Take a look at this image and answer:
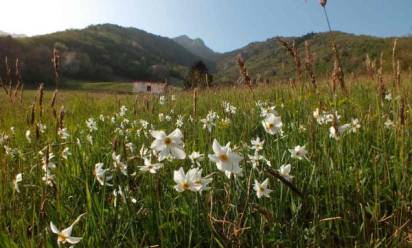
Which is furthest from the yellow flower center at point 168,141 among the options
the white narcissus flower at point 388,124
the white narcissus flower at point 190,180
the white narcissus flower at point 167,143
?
the white narcissus flower at point 388,124

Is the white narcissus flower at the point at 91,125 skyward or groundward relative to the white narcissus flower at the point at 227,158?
groundward

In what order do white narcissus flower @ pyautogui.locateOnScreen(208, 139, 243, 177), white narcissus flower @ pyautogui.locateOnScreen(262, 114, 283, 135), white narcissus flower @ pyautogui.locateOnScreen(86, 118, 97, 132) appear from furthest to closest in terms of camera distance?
white narcissus flower @ pyautogui.locateOnScreen(86, 118, 97, 132)
white narcissus flower @ pyautogui.locateOnScreen(262, 114, 283, 135)
white narcissus flower @ pyautogui.locateOnScreen(208, 139, 243, 177)

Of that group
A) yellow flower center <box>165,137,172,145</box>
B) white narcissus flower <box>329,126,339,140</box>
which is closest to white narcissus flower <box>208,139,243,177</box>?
yellow flower center <box>165,137,172,145</box>

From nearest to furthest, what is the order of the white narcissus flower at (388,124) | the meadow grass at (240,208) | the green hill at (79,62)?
the meadow grass at (240,208), the white narcissus flower at (388,124), the green hill at (79,62)

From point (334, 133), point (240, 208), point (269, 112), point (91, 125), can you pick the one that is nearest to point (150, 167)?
point (240, 208)

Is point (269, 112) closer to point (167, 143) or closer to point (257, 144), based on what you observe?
A: point (257, 144)

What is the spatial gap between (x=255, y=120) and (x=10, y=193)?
2.86m

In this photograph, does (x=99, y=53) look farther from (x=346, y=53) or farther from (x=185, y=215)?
(x=185, y=215)

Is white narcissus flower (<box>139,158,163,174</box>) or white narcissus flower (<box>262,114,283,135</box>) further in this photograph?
white narcissus flower (<box>262,114,283,135</box>)

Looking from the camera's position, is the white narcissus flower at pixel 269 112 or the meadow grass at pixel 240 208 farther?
the white narcissus flower at pixel 269 112

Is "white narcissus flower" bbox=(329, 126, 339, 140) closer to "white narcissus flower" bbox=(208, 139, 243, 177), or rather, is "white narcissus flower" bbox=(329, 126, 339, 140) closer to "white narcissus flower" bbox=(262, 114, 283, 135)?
"white narcissus flower" bbox=(262, 114, 283, 135)

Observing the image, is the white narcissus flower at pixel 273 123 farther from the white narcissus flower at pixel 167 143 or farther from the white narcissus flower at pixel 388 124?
the white narcissus flower at pixel 388 124

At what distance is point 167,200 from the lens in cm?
255

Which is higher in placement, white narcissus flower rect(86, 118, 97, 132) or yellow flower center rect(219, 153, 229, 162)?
yellow flower center rect(219, 153, 229, 162)
